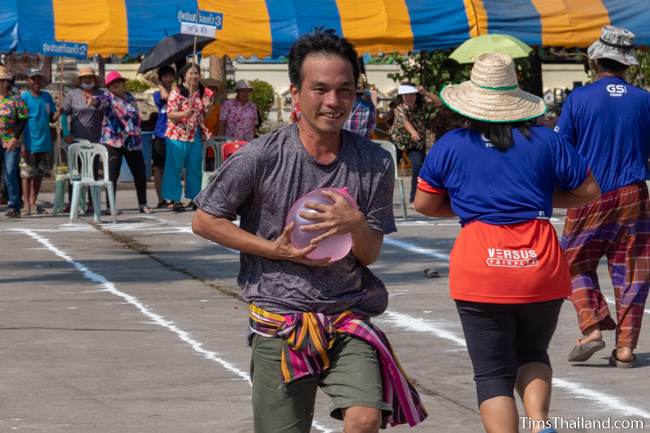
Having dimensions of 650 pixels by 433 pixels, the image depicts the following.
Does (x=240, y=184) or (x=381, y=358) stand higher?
(x=240, y=184)

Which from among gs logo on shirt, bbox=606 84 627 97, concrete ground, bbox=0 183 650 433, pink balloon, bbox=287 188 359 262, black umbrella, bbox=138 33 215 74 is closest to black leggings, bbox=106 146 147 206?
black umbrella, bbox=138 33 215 74

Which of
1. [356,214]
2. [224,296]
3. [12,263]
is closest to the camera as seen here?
[356,214]

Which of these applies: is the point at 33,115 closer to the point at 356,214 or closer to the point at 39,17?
the point at 39,17

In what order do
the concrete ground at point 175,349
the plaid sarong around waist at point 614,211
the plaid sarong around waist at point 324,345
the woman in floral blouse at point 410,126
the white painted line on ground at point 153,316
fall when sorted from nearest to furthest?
the plaid sarong around waist at point 324,345
the concrete ground at point 175,349
the plaid sarong around waist at point 614,211
the white painted line on ground at point 153,316
the woman in floral blouse at point 410,126

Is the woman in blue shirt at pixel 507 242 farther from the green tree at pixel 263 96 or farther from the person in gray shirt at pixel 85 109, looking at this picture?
the green tree at pixel 263 96

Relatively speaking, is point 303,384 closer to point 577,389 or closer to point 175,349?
point 577,389

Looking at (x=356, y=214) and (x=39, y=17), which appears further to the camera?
(x=39, y=17)

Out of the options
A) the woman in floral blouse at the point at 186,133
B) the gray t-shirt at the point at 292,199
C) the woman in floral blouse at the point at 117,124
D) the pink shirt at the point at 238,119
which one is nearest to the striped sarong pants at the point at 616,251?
the gray t-shirt at the point at 292,199

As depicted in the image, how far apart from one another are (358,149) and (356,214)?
0.98 feet

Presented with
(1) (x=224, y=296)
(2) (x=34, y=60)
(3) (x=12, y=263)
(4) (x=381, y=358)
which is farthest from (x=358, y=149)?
(2) (x=34, y=60)

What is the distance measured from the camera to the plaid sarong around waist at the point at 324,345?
4.39 meters

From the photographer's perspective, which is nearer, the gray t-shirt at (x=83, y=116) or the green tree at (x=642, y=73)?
the gray t-shirt at (x=83, y=116)

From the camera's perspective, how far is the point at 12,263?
1316cm

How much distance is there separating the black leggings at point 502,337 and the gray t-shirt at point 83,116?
13187 mm
